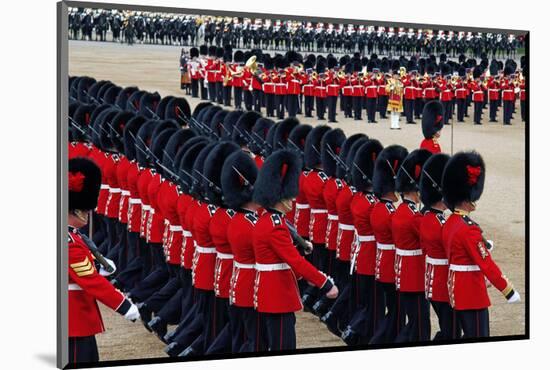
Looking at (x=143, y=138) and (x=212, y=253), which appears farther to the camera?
(x=143, y=138)

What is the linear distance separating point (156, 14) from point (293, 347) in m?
2.76

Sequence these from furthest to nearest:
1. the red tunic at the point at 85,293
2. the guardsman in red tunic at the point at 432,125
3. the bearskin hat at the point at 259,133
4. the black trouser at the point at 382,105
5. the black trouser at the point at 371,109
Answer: the black trouser at the point at 382,105
the guardsman in red tunic at the point at 432,125
the black trouser at the point at 371,109
the bearskin hat at the point at 259,133
the red tunic at the point at 85,293

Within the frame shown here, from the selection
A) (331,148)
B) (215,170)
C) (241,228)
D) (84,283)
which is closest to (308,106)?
(331,148)

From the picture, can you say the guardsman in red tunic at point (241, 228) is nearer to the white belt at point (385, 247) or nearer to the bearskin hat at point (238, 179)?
the bearskin hat at point (238, 179)

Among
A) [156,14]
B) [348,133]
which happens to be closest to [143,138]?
[156,14]

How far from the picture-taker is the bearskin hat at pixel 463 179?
29.6 feet

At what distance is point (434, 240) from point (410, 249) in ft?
1.21

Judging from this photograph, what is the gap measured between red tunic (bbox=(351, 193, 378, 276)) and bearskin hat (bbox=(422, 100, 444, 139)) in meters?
0.91

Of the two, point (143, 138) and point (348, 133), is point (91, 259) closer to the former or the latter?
point (143, 138)

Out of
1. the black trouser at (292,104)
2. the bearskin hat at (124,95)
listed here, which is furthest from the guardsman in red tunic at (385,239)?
the bearskin hat at (124,95)

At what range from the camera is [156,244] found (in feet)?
31.3

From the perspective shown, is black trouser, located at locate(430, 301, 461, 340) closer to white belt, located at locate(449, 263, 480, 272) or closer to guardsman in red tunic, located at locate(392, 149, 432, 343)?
guardsman in red tunic, located at locate(392, 149, 432, 343)

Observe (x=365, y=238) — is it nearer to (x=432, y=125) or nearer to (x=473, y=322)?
(x=473, y=322)

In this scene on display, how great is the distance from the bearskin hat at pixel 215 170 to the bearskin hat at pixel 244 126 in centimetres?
81
